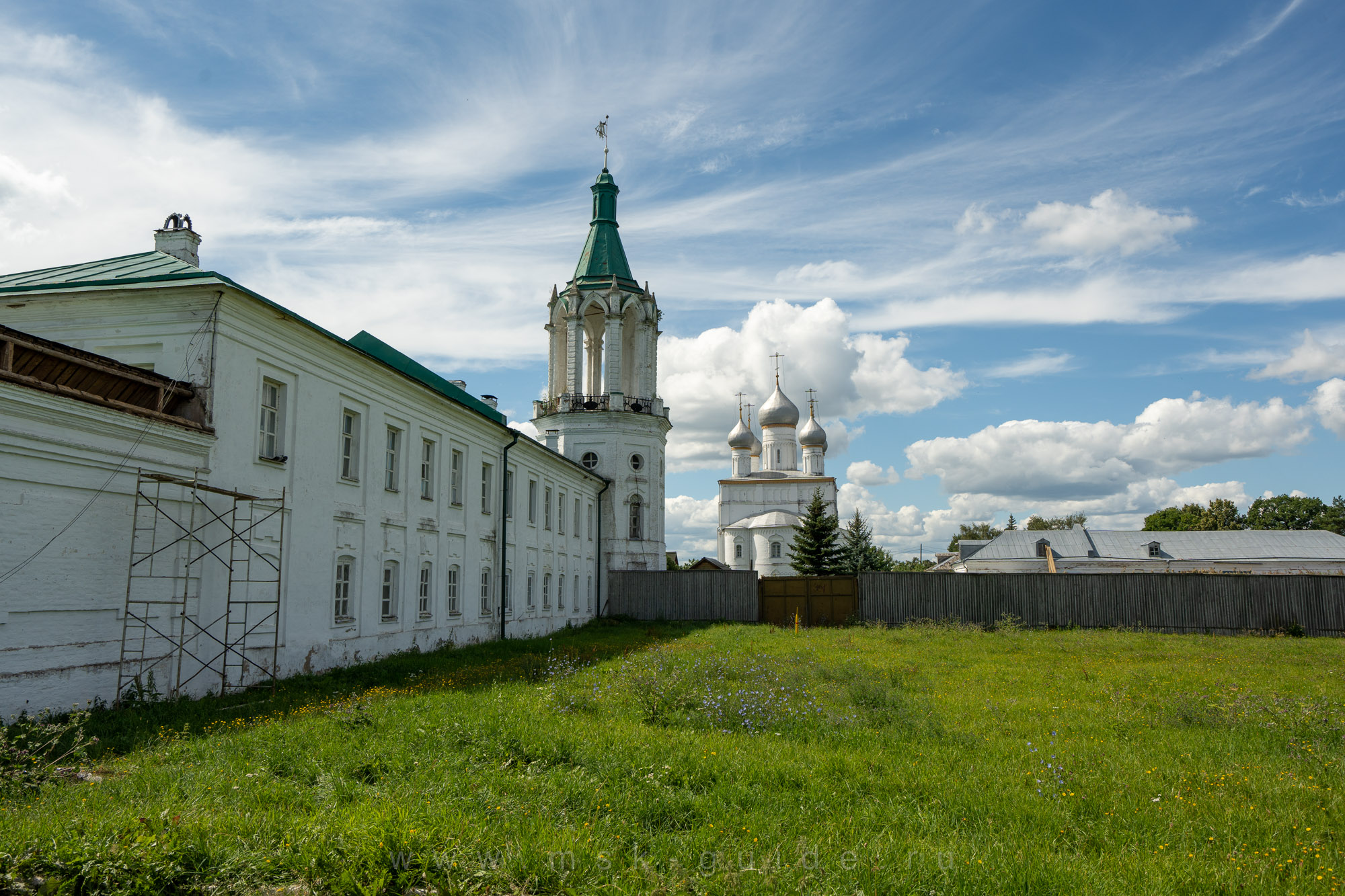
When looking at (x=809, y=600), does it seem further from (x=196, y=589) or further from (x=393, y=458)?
(x=196, y=589)

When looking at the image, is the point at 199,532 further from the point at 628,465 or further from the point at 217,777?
the point at 628,465

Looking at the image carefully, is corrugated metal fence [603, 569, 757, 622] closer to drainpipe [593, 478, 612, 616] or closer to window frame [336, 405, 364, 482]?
drainpipe [593, 478, 612, 616]

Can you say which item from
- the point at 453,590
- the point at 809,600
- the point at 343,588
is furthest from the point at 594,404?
the point at 343,588

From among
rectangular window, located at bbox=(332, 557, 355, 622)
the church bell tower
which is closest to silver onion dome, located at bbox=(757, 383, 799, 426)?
the church bell tower

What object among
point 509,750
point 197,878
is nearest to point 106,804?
point 197,878

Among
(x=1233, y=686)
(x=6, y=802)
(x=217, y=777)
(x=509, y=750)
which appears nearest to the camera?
(x=6, y=802)

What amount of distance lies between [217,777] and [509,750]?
2410 millimetres

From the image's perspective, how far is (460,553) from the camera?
70.3 ft

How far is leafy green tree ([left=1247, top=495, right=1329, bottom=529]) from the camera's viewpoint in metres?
85.6

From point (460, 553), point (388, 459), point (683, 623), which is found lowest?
point (683, 623)

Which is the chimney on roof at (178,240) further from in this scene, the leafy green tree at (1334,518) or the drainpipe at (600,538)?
the leafy green tree at (1334,518)

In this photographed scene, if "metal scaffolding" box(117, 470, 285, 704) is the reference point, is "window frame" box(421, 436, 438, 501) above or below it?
above

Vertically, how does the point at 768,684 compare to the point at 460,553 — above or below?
below

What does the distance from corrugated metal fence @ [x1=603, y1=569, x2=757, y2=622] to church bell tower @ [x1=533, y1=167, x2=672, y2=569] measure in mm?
1599
